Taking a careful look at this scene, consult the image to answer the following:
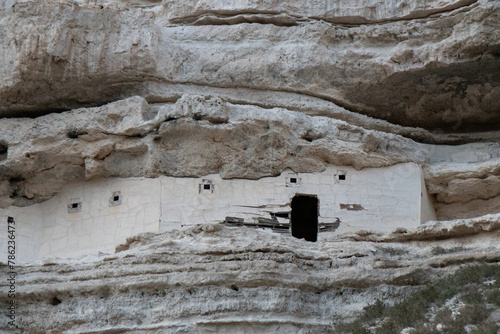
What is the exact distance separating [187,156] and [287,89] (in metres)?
2.24

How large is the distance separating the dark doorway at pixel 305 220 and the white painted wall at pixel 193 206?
813 mm

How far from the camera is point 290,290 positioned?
1816 centimetres

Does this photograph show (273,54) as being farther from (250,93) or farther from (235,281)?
(235,281)

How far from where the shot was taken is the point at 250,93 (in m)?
22.3

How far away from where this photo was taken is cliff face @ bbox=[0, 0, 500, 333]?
69.2 ft

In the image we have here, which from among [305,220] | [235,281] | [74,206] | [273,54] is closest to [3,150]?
[74,206]

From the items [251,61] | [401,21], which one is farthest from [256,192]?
[401,21]

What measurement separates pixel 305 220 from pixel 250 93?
2208mm

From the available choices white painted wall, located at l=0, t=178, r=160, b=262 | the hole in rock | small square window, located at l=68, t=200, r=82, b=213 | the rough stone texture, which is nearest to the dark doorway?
the rough stone texture

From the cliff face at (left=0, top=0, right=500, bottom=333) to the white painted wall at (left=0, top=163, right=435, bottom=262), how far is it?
0.67 feet

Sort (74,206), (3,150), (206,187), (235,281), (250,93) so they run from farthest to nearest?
1. (250,93)
2. (3,150)
3. (74,206)
4. (206,187)
5. (235,281)

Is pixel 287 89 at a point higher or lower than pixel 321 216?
higher

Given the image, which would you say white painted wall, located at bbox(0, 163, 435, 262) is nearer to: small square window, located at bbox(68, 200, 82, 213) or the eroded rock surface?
small square window, located at bbox(68, 200, 82, 213)

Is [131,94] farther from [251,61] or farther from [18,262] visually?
[18,262]
